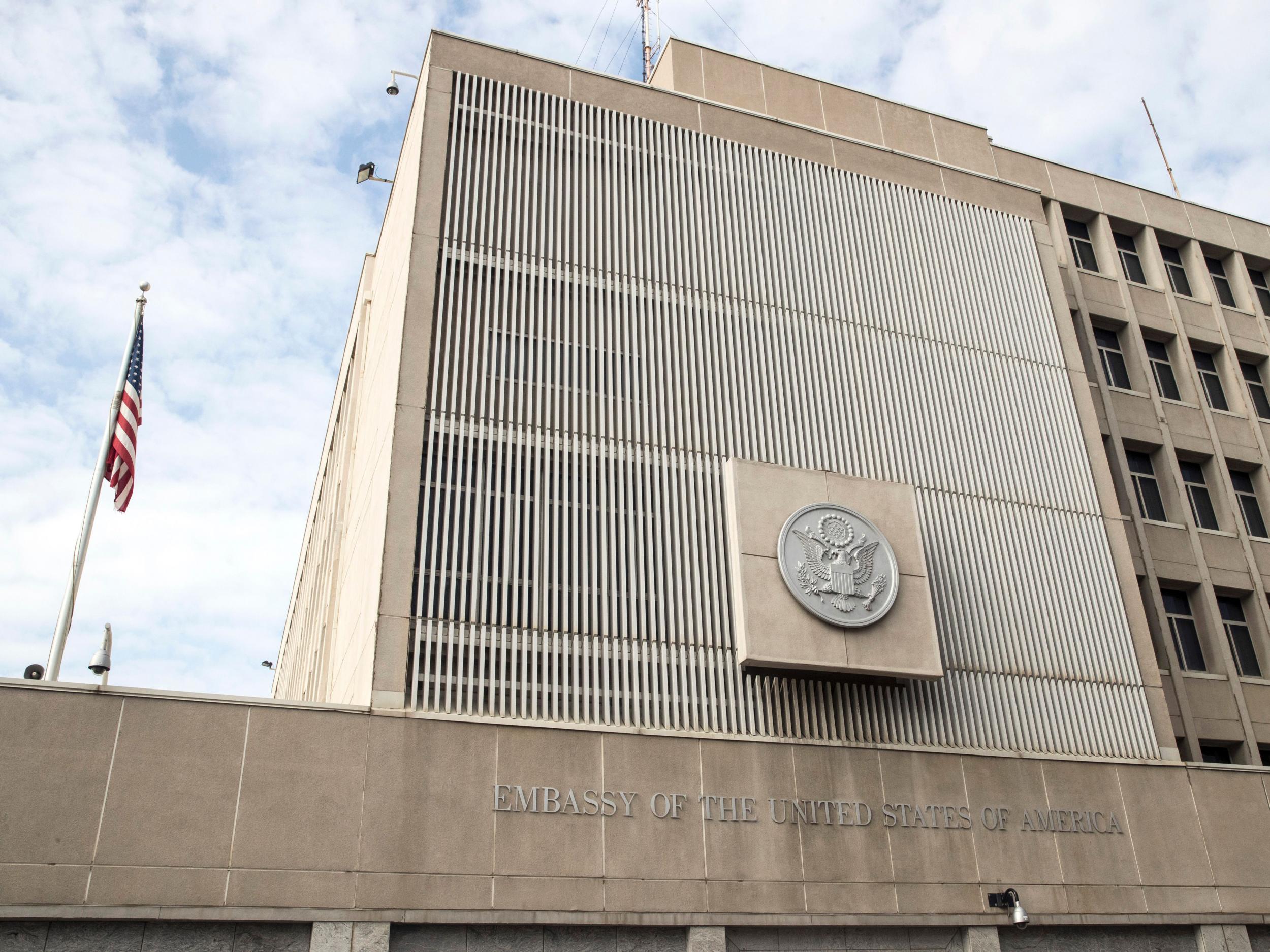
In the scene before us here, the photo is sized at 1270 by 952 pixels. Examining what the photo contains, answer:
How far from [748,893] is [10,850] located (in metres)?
10.4

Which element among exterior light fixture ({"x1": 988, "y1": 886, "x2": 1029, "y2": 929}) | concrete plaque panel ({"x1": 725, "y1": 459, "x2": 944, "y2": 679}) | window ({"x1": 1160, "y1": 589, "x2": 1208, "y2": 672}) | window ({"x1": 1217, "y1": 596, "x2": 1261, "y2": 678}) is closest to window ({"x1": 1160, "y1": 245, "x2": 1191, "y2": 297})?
window ({"x1": 1217, "y1": 596, "x2": 1261, "y2": 678})

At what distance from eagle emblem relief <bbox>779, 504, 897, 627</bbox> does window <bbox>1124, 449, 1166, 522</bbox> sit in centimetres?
1116

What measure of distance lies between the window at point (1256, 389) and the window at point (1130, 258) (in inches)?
156

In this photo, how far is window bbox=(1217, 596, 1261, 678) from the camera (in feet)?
90.5

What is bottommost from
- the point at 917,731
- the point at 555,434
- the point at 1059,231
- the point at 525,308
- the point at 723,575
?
the point at 917,731

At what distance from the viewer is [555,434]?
2038cm

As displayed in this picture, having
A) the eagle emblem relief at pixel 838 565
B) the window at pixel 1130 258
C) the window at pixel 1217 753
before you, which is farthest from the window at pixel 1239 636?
the eagle emblem relief at pixel 838 565

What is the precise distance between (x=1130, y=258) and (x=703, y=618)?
70.1 feet

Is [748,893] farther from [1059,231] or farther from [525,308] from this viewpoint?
[1059,231]

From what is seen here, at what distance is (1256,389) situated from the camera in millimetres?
32875

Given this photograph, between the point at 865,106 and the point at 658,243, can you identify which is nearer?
the point at 658,243

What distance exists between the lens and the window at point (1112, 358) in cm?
3072

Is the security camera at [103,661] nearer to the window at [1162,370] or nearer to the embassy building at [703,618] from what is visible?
the embassy building at [703,618]

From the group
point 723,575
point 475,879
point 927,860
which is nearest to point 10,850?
point 475,879
